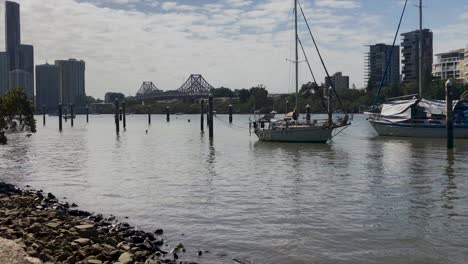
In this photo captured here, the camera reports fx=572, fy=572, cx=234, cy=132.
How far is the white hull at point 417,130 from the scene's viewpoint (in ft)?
175

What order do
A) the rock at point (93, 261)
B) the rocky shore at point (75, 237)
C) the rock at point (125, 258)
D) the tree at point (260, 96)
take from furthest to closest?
1. the tree at point (260, 96)
2. the rocky shore at point (75, 237)
3. the rock at point (125, 258)
4. the rock at point (93, 261)

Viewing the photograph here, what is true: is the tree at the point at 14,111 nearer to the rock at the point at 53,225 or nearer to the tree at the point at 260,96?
the rock at the point at 53,225

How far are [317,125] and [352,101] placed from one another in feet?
419

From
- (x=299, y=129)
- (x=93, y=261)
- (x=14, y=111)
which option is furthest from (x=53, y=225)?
(x=299, y=129)

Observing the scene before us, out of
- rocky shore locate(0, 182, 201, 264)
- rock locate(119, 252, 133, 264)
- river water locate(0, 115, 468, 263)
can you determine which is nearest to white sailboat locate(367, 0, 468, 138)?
river water locate(0, 115, 468, 263)

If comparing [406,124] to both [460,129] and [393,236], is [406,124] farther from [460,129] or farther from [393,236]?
[393,236]

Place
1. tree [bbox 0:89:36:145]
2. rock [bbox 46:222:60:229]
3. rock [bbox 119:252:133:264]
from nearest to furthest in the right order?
rock [bbox 119:252:133:264], rock [bbox 46:222:60:229], tree [bbox 0:89:36:145]

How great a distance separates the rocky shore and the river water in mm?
854

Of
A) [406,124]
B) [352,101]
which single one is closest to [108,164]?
[406,124]

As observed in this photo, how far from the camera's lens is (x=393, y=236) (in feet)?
47.9

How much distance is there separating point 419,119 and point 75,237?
49.6 metres

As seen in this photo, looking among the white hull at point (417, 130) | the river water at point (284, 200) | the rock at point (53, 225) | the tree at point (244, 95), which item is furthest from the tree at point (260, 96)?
the rock at point (53, 225)

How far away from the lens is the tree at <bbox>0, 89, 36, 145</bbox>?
2681 centimetres

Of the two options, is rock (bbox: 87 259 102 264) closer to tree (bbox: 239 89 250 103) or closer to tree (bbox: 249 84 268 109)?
tree (bbox: 249 84 268 109)
